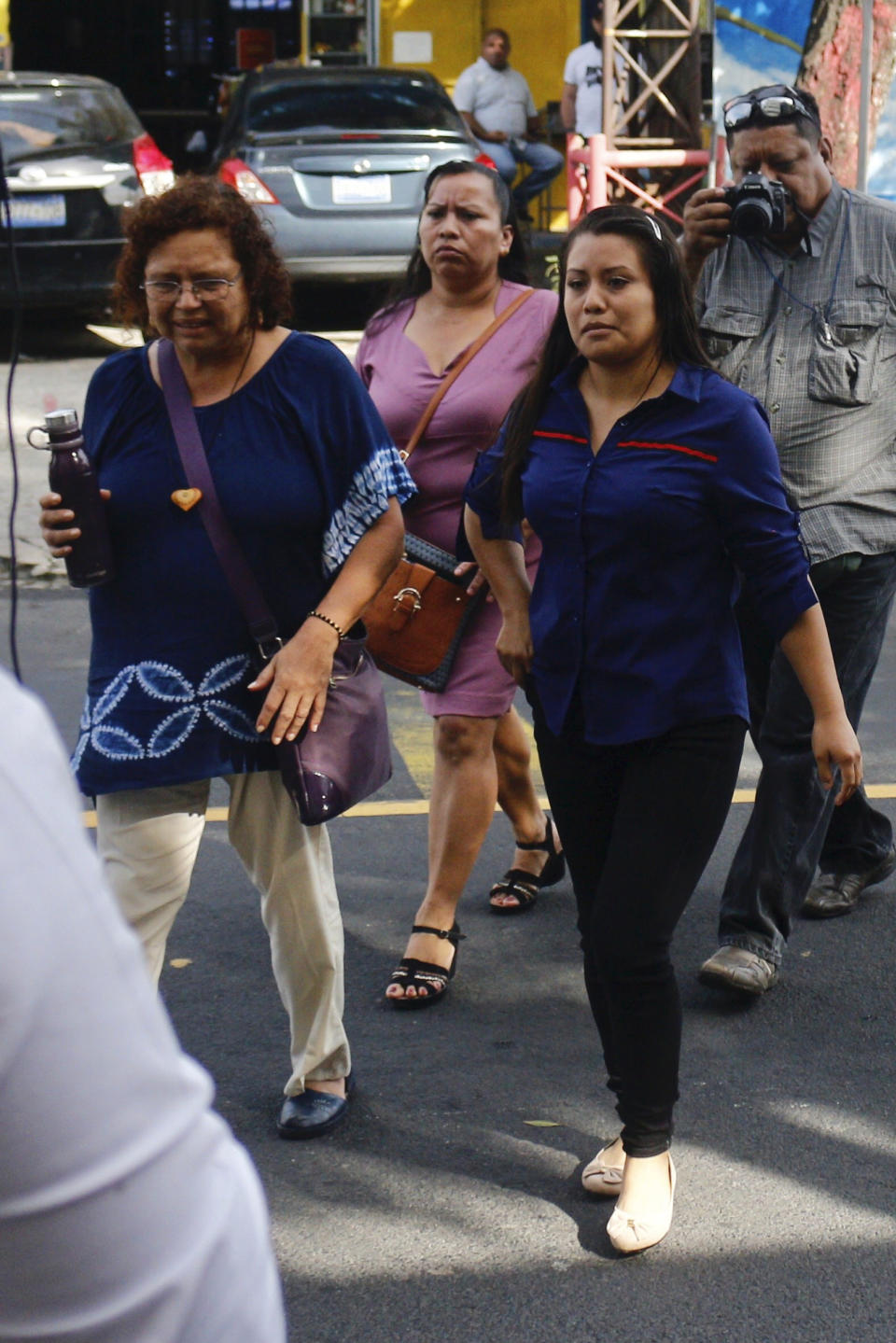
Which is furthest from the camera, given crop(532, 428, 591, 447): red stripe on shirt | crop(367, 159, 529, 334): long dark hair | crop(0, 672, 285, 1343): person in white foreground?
crop(367, 159, 529, 334): long dark hair

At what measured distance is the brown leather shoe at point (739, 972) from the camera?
404cm

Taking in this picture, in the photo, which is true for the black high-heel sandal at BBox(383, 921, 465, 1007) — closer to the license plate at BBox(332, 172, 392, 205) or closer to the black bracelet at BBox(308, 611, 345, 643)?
the black bracelet at BBox(308, 611, 345, 643)

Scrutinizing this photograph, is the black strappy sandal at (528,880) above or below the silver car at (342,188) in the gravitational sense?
below

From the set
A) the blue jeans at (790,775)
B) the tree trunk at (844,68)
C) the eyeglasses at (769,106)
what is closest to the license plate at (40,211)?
the tree trunk at (844,68)

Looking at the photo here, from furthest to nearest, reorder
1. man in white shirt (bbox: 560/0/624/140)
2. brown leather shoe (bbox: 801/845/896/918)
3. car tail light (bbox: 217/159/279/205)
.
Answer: man in white shirt (bbox: 560/0/624/140), car tail light (bbox: 217/159/279/205), brown leather shoe (bbox: 801/845/896/918)

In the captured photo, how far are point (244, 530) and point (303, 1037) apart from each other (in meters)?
1.04

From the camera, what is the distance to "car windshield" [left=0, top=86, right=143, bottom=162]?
38.4 ft

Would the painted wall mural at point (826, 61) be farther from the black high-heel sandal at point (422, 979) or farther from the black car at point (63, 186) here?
the black high-heel sandal at point (422, 979)

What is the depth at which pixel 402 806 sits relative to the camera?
553cm

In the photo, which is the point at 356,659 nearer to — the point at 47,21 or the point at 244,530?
the point at 244,530

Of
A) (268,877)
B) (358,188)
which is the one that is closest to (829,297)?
(268,877)

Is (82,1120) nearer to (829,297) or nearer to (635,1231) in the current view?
(635,1231)

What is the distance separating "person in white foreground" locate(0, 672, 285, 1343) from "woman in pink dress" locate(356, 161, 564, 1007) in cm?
311

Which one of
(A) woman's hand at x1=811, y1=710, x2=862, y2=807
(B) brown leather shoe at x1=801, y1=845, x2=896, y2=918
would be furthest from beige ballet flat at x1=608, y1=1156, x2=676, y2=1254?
(B) brown leather shoe at x1=801, y1=845, x2=896, y2=918
